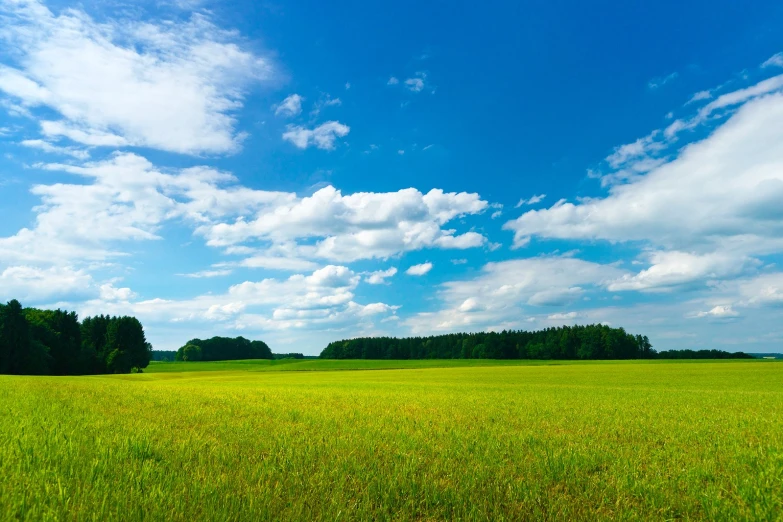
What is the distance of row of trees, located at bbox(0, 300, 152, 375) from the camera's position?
260 ft

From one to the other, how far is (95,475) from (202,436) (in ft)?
9.68

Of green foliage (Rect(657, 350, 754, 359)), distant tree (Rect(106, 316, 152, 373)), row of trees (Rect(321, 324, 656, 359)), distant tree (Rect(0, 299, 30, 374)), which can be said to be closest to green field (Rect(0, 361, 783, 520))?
distant tree (Rect(0, 299, 30, 374))

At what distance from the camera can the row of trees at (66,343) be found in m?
79.1

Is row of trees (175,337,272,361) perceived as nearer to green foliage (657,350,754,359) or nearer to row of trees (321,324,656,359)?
row of trees (321,324,656,359)

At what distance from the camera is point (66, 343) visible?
308 ft

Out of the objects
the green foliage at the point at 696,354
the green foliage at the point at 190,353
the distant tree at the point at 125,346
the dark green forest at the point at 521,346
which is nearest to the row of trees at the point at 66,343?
the distant tree at the point at 125,346

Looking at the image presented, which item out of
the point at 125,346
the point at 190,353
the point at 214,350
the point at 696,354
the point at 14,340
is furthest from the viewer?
the point at 214,350

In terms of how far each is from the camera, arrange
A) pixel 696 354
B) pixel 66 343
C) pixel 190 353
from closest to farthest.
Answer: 1. pixel 66 343
2. pixel 696 354
3. pixel 190 353

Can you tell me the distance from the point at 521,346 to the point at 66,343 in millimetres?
127594

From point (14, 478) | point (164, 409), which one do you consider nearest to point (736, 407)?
point (164, 409)

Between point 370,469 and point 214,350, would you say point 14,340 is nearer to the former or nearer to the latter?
point 370,469

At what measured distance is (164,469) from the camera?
570cm

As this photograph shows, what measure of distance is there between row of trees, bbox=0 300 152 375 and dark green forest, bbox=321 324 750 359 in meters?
88.4

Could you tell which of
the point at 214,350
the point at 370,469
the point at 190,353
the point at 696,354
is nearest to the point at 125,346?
the point at 190,353
